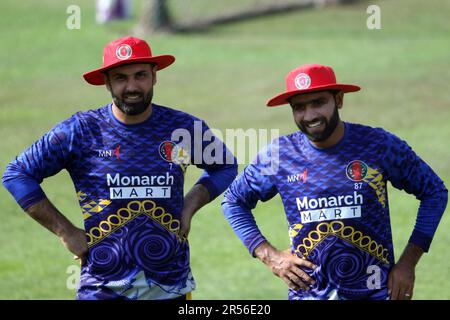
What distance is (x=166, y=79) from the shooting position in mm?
24203

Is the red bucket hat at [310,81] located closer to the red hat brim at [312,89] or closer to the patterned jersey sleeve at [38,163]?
the red hat brim at [312,89]

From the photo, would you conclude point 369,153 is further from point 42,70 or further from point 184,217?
point 42,70

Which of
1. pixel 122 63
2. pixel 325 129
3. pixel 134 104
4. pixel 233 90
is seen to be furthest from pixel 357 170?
pixel 233 90

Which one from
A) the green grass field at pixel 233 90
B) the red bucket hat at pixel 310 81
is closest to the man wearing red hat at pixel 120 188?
the red bucket hat at pixel 310 81

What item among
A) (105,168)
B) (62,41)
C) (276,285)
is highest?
(62,41)

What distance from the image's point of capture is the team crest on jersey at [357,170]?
720 cm

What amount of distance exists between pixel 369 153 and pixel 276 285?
17.9ft

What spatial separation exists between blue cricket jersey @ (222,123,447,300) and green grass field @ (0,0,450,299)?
15.3 ft

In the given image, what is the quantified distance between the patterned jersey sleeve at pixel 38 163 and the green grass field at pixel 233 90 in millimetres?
4691

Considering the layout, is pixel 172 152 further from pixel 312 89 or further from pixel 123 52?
pixel 312 89

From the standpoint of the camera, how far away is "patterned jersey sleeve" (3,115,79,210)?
737 centimetres

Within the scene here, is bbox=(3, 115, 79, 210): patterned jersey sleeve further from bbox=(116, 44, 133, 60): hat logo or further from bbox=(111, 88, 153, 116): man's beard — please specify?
bbox=(116, 44, 133, 60): hat logo
